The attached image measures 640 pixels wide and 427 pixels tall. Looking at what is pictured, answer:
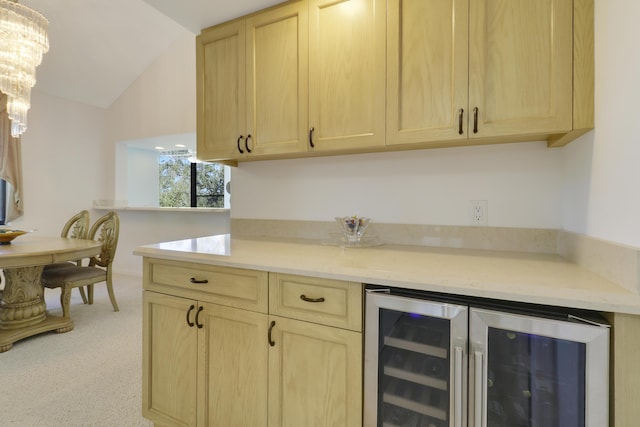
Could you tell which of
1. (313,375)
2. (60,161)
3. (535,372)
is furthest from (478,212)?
(60,161)

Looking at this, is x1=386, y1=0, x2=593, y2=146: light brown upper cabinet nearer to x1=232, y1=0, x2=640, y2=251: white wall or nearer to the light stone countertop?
x1=232, y1=0, x2=640, y2=251: white wall

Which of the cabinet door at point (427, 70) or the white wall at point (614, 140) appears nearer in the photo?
the white wall at point (614, 140)

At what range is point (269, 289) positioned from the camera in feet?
4.05

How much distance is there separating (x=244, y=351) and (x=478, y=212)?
124 cm

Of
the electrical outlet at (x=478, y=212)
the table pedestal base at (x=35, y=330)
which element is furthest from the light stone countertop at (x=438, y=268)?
the table pedestal base at (x=35, y=330)

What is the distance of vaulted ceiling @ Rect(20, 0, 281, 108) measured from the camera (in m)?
3.59

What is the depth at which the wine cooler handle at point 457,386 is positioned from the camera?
928 mm

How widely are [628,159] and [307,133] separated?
121 centimetres

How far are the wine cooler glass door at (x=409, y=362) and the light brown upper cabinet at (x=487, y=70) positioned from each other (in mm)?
741

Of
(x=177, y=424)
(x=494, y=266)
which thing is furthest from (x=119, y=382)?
(x=494, y=266)

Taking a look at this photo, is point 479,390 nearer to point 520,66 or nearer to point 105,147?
point 520,66

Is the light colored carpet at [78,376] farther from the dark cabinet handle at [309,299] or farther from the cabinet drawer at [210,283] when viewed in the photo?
the dark cabinet handle at [309,299]

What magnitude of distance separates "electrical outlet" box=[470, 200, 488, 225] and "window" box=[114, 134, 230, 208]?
3.83 metres

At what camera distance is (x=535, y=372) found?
0.89 meters
